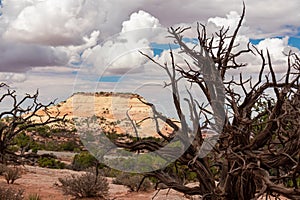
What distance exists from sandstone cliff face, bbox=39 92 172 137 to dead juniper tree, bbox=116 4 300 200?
544 millimetres

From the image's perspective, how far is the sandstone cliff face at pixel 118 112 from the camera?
346 inches

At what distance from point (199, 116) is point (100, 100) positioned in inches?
132

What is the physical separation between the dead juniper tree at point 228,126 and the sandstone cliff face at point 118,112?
1.79 ft

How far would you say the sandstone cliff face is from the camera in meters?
8.80

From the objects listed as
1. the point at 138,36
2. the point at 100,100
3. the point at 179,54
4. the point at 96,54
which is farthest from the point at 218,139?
the point at 100,100

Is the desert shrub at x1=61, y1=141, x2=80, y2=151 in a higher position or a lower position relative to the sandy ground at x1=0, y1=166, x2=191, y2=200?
lower

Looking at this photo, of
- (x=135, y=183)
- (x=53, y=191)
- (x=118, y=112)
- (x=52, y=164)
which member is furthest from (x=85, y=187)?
(x=52, y=164)

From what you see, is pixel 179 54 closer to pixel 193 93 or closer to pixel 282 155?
pixel 193 93

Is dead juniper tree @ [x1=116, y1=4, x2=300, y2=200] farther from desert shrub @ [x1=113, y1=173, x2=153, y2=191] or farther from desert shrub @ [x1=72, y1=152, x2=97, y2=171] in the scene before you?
desert shrub @ [x1=72, y1=152, x2=97, y2=171]

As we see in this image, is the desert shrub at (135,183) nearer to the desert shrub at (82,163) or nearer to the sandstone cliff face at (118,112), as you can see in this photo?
the sandstone cliff face at (118,112)

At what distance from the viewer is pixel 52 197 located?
17375 millimetres

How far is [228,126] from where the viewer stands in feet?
24.5

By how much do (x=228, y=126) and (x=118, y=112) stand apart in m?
2.50

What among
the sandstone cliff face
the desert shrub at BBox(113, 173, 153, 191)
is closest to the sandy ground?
the desert shrub at BBox(113, 173, 153, 191)
